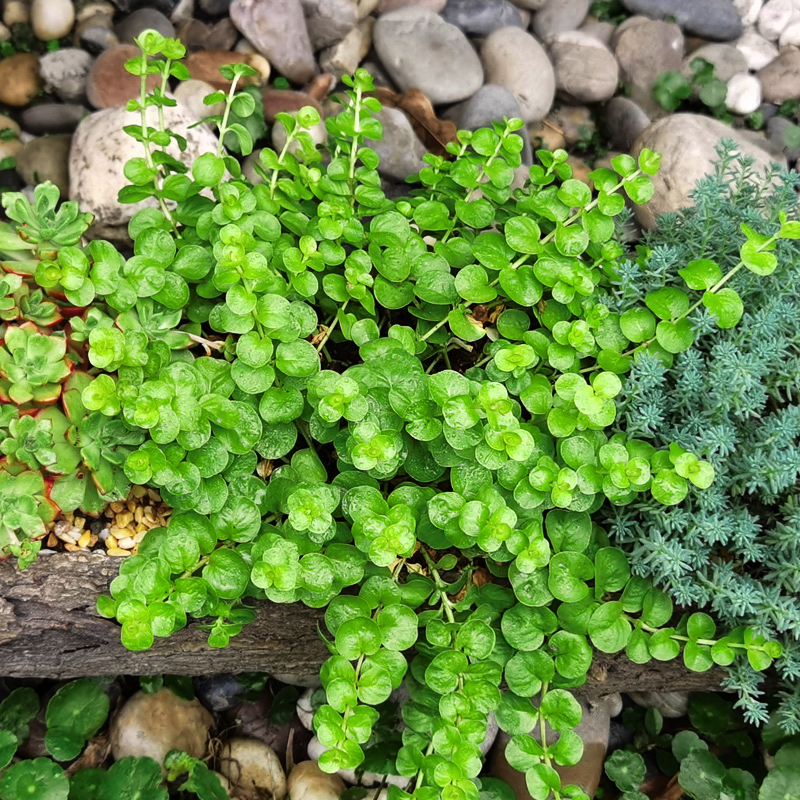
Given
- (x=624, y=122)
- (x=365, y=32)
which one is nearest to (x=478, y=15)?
(x=365, y=32)

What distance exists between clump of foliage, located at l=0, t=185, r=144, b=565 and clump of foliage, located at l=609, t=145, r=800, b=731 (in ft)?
3.48

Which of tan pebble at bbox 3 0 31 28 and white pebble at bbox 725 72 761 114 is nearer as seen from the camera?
tan pebble at bbox 3 0 31 28

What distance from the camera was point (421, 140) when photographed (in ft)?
9.72

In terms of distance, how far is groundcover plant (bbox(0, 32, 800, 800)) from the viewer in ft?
4.53

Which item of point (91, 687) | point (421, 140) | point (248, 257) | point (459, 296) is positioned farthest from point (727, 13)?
point (91, 687)

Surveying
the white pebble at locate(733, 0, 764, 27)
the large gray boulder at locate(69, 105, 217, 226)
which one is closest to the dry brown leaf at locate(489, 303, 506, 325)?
the large gray boulder at locate(69, 105, 217, 226)

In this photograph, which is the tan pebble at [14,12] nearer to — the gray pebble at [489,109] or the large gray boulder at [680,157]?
the gray pebble at [489,109]

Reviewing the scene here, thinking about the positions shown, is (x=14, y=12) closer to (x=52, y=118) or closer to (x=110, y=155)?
(x=52, y=118)

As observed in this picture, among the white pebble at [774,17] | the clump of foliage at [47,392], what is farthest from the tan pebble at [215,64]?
the white pebble at [774,17]

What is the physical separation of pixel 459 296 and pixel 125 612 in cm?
92

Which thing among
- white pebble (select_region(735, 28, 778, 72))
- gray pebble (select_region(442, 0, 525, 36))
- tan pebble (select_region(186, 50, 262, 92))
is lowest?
tan pebble (select_region(186, 50, 262, 92))

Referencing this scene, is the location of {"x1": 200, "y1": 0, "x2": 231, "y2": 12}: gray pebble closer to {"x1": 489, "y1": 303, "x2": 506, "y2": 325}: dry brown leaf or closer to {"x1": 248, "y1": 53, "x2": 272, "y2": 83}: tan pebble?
{"x1": 248, "y1": 53, "x2": 272, "y2": 83}: tan pebble

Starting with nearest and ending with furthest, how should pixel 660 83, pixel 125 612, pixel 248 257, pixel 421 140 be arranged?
pixel 125 612, pixel 248 257, pixel 421 140, pixel 660 83

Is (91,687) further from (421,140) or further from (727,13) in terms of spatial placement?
(727,13)
